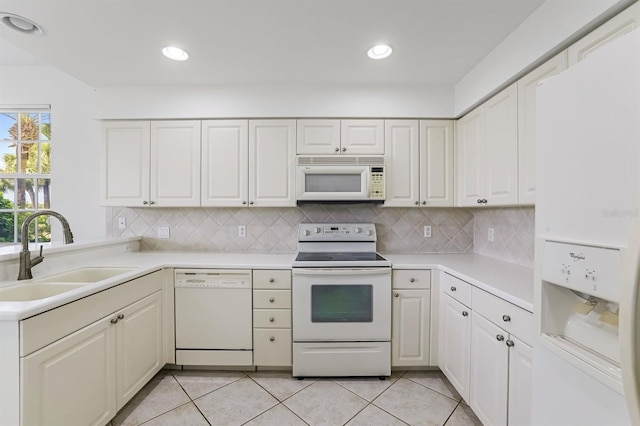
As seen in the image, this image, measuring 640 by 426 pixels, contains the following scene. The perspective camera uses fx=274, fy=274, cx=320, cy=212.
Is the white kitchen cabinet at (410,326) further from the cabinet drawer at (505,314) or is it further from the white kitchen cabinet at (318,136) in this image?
the white kitchen cabinet at (318,136)

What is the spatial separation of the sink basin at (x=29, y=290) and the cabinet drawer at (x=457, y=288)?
228 centimetres

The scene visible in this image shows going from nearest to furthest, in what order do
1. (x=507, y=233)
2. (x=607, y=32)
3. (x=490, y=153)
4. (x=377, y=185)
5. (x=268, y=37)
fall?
(x=607, y=32), (x=268, y=37), (x=490, y=153), (x=507, y=233), (x=377, y=185)

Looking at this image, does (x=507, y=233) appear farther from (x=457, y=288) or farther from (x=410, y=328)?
(x=410, y=328)

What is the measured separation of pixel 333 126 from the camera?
2418 mm

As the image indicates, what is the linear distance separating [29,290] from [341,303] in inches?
75.2

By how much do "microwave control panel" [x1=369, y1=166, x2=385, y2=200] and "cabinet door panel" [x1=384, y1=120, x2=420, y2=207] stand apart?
0.11 m

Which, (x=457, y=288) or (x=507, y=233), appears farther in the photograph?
(x=507, y=233)

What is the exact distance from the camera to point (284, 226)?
2.71 meters

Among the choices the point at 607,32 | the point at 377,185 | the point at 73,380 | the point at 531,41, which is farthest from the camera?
the point at 377,185

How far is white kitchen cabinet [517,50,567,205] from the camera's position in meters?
1.55

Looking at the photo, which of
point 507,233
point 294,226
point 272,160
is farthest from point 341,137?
point 507,233

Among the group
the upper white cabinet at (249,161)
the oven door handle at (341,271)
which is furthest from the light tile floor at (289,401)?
the upper white cabinet at (249,161)

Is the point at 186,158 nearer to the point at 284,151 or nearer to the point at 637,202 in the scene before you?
the point at 284,151

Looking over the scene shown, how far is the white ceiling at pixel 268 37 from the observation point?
148cm
